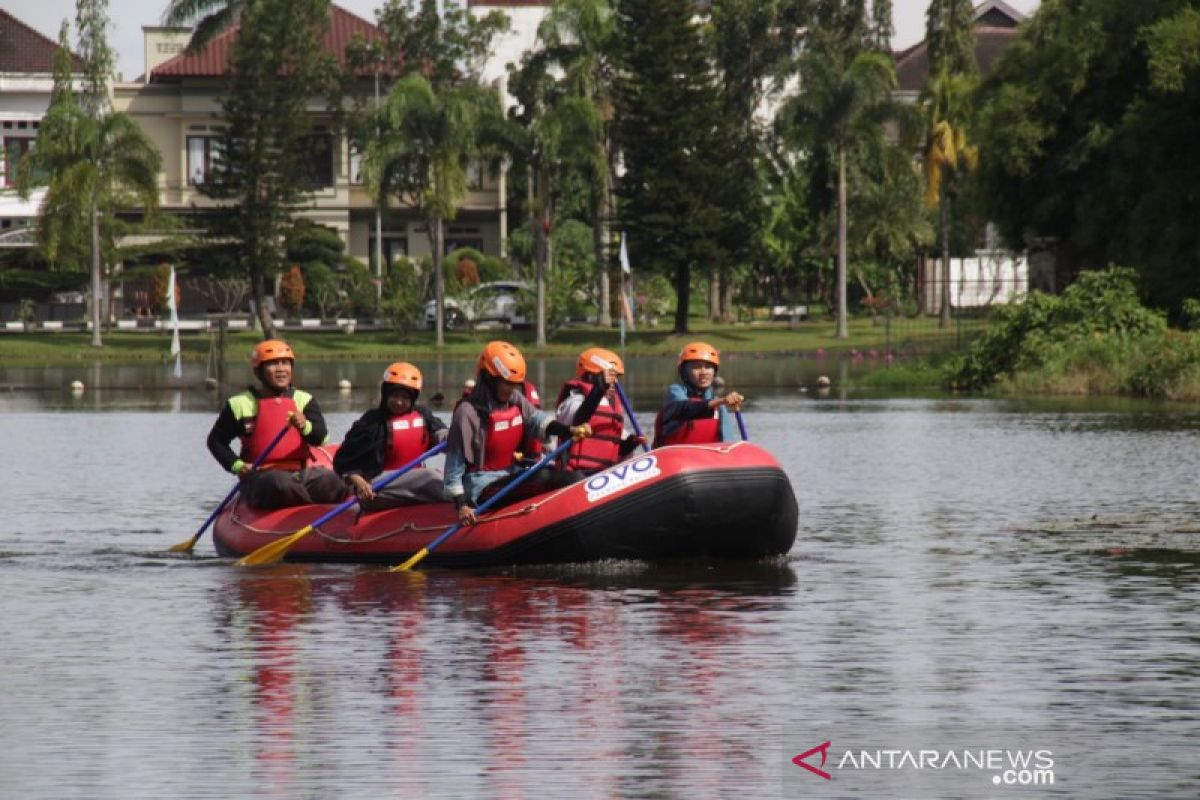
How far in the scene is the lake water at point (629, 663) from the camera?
37.8 feet

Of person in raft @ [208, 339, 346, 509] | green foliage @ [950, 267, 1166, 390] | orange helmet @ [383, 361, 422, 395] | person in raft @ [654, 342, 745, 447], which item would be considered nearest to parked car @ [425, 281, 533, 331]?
green foliage @ [950, 267, 1166, 390]

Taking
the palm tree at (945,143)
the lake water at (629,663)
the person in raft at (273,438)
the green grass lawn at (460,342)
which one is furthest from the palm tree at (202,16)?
the person in raft at (273,438)

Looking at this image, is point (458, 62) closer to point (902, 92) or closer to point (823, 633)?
point (902, 92)

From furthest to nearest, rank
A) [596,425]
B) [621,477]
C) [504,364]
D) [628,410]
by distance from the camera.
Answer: [596,425], [628,410], [621,477], [504,364]

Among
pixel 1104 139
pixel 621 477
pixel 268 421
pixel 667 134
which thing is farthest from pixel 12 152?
pixel 621 477

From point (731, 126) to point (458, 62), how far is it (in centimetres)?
1805

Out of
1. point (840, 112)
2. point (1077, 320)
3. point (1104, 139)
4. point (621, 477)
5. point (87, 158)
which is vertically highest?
point (840, 112)

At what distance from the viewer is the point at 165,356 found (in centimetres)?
7362

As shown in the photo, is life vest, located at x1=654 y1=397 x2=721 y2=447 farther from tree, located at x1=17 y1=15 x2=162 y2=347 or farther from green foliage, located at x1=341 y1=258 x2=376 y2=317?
green foliage, located at x1=341 y1=258 x2=376 y2=317

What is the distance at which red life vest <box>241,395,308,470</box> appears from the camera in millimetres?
20750

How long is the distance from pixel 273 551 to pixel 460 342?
5844cm

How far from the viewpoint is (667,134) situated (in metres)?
76.9

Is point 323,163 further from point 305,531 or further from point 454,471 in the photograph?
point 454,471

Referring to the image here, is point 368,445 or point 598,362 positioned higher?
point 598,362
